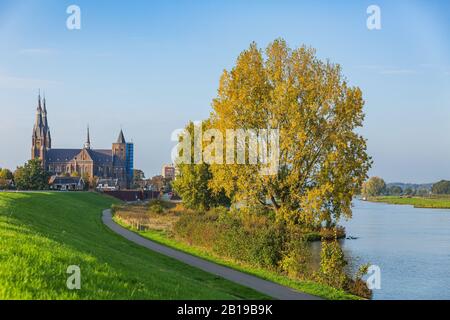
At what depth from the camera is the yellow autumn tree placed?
28422mm

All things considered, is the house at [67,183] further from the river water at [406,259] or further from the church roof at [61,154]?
the river water at [406,259]

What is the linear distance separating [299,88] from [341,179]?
18.1 feet

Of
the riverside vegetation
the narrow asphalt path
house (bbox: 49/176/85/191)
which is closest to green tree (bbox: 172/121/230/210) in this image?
the riverside vegetation

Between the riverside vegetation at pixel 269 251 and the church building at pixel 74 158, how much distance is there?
153 meters

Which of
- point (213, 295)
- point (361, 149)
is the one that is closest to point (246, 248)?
point (361, 149)

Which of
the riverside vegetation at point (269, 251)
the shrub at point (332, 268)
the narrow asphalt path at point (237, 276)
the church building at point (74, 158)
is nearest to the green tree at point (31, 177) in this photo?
the church building at point (74, 158)

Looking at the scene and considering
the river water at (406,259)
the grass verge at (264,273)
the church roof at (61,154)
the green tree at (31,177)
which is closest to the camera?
the grass verge at (264,273)

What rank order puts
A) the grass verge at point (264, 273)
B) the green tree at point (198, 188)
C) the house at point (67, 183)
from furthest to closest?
the house at point (67, 183) < the green tree at point (198, 188) < the grass verge at point (264, 273)

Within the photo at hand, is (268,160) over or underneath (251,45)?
underneath

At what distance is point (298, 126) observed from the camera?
2798 centimetres

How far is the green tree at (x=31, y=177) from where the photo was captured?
108062mm

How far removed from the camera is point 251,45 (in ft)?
99.3
